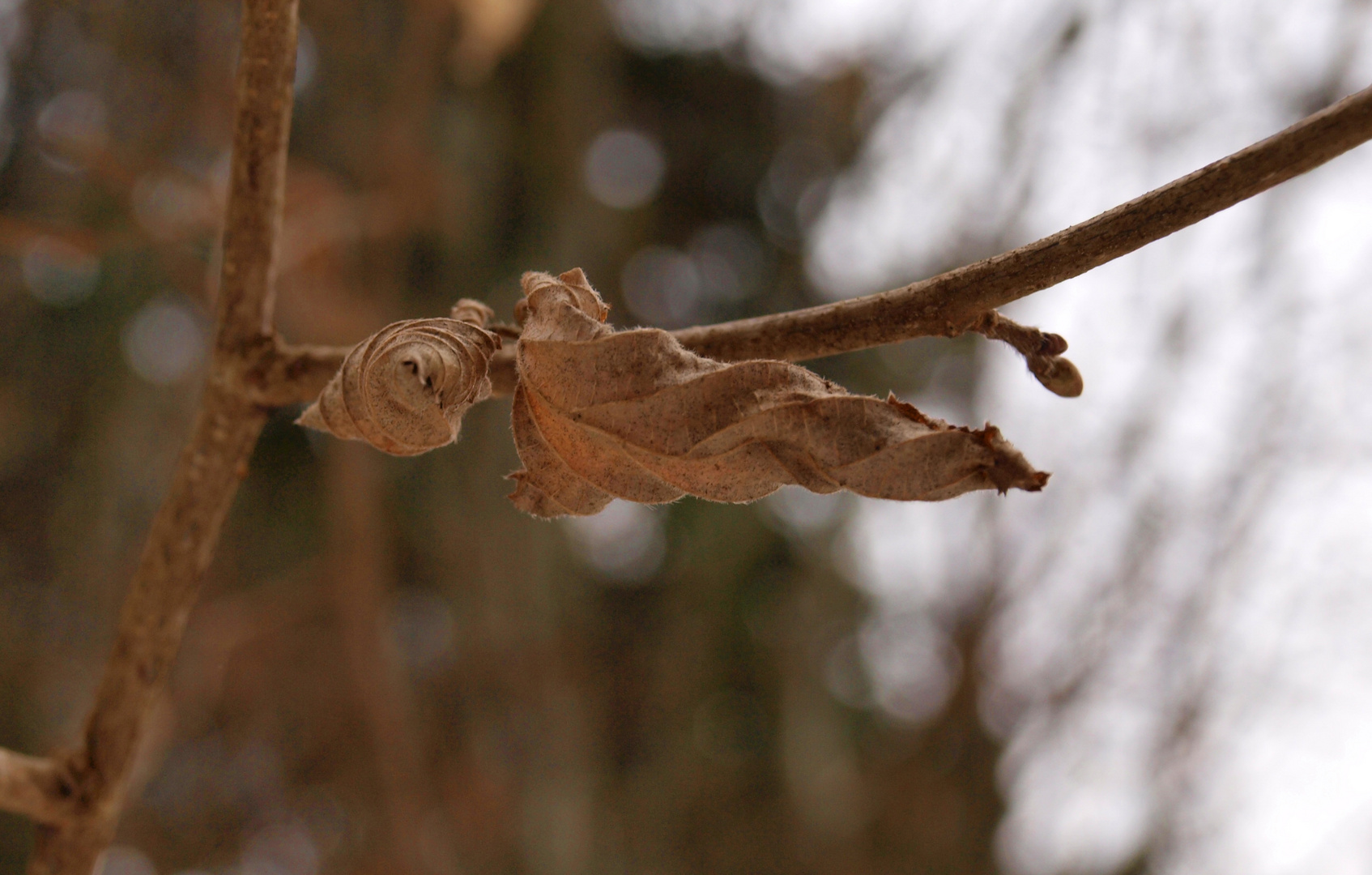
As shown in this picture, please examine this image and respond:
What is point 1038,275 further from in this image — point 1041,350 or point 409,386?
point 409,386

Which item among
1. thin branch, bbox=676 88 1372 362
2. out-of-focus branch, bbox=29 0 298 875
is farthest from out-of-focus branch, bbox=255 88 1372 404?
out-of-focus branch, bbox=29 0 298 875

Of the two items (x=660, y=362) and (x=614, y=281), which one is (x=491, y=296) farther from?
(x=660, y=362)

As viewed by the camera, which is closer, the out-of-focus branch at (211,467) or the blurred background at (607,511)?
the out-of-focus branch at (211,467)

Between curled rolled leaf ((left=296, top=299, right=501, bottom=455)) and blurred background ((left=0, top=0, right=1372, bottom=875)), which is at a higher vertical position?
blurred background ((left=0, top=0, right=1372, bottom=875))

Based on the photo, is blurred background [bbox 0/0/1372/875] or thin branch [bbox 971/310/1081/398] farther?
blurred background [bbox 0/0/1372/875]

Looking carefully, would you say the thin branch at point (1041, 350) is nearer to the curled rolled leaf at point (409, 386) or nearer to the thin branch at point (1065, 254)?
the thin branch at point (1065, 254)

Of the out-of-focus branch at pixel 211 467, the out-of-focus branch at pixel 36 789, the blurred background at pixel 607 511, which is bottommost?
the out-of-focus branch at pixel 36 789

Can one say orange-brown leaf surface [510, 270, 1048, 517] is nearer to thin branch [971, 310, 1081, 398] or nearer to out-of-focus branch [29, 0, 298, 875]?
thin branch [971, 310, 1081, 398]

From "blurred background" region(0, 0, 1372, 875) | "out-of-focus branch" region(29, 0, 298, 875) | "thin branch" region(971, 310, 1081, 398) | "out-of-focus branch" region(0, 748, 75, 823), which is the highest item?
"blurred background" region(0, 0, 1372, 875)

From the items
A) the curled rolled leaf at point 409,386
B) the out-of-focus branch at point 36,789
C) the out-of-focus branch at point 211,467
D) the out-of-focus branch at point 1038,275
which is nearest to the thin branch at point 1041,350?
the out-of-focus branch at point 1038,275
